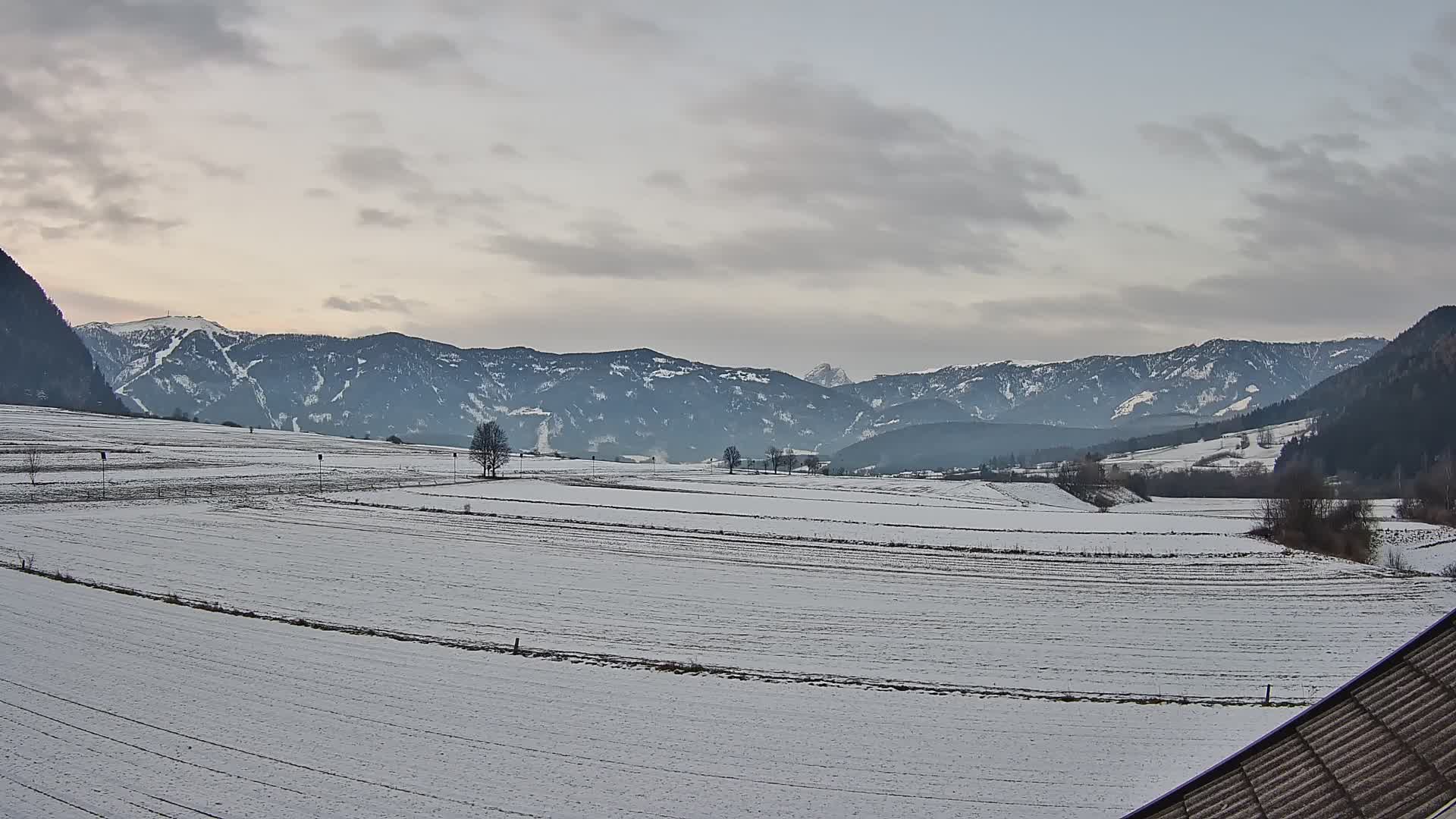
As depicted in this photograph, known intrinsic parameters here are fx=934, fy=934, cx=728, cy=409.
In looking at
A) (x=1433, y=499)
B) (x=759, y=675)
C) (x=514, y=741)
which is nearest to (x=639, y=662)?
(x=759, y=675)

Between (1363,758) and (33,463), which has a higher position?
(1363,758)

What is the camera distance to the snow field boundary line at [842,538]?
5997 cm

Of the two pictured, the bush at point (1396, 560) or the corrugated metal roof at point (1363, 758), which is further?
the bush at point (1396, 560)

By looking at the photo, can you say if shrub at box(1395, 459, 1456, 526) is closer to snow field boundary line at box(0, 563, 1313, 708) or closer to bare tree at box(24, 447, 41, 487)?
snow field boundary line at box(0, 563, 1313, 708)

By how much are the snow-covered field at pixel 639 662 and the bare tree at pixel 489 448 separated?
Result: 52756 mm

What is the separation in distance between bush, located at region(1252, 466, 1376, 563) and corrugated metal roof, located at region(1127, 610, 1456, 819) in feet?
221

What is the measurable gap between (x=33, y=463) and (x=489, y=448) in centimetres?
5066

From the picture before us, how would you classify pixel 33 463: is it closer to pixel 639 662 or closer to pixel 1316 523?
pixel 639 662

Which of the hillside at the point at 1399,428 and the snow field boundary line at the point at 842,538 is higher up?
the hillside at the point at 1399,428

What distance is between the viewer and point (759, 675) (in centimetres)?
2792

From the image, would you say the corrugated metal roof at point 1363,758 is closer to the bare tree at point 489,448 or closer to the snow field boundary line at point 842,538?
the snow field boundary line at point 842,538

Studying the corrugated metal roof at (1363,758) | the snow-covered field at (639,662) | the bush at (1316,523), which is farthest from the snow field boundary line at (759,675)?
the bush at (1316,523)

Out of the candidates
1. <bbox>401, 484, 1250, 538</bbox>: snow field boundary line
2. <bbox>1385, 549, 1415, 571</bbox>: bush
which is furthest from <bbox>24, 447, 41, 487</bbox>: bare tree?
<bbox>1385, 549, 1415, 571</bbox>: bush

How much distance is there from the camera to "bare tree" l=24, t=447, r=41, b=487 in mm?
85500
